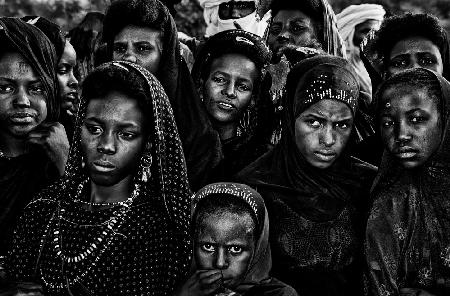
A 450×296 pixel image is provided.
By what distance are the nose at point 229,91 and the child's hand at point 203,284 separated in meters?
1.38

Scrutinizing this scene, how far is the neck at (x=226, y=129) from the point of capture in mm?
4555

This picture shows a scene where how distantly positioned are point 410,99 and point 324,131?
1.45 feet

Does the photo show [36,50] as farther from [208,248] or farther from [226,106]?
[208,248]

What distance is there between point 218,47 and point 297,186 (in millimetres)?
1137

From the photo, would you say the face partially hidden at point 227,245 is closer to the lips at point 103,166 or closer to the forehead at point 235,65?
the lips at point 103,166

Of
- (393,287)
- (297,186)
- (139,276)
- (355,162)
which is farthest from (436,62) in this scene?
(139,276)

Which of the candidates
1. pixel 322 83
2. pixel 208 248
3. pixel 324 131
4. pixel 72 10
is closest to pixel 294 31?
pixel 322 83

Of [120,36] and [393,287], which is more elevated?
[120,36]

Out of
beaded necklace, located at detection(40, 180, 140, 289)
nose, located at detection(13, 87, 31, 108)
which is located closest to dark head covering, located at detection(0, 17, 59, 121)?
nose, located at detection(13, 87, 31, 108)

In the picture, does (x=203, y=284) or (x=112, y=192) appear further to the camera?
(x=112, y=192)

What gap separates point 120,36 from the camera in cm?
441

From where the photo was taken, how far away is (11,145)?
3969 mm

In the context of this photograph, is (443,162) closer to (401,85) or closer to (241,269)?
(401,85)

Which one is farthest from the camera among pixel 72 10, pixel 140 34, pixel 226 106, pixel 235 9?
pixel 72 10
